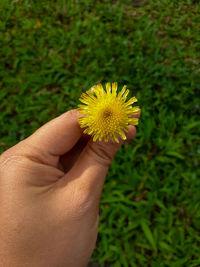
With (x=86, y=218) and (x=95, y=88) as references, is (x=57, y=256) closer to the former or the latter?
(x=86, y=218)

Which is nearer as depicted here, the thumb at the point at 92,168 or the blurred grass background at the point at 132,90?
the thumb at the point at 92,168

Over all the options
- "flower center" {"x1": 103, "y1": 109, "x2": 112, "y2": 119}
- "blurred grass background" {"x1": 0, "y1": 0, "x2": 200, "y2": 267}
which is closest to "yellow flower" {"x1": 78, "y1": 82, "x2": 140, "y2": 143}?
"flower center" {"x1": 103, "y1": 109, "x2": 112, "y2": 119}

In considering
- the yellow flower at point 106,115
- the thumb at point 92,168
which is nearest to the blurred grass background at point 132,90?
the thumb at point 92,168

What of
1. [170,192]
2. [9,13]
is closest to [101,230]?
[170,192]

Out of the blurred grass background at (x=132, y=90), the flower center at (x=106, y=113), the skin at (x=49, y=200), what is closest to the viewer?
the skin at (x=49, y=200)

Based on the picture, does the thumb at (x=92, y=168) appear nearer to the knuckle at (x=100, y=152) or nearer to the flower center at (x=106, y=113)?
the knuckle at (x=100, y=152)

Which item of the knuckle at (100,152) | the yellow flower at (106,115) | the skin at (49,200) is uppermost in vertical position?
the yellow flower at (106,115)

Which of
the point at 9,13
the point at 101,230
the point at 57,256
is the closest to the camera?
the point at 57,256

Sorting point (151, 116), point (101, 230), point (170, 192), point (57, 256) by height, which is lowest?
point (101, 230)
